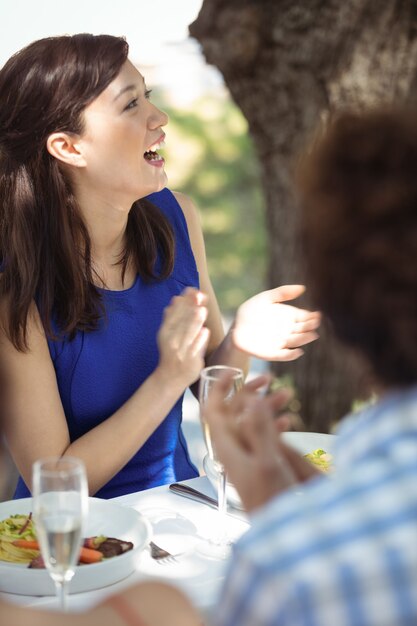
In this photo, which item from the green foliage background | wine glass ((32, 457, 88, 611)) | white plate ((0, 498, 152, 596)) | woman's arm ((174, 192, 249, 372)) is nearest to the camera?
wine glass ((32, 457, 88, 611))

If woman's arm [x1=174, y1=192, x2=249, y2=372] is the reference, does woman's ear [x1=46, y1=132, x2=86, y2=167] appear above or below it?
above

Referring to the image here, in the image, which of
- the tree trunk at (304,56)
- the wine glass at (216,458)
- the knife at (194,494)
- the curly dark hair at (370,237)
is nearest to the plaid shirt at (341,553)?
the curly dark hair at (370,237)

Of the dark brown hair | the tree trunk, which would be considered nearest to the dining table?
the dark brown hair

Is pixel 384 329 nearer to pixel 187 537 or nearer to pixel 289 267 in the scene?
pixel 187 537

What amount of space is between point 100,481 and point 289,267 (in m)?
2.07

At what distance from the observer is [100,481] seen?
1937 mm

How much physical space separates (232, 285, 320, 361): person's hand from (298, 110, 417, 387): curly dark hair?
3.04 ft

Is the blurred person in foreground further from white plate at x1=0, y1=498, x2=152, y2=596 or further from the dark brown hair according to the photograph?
the dark brown hair

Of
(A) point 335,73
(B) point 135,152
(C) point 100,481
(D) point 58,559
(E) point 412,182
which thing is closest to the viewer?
(E) point 412,182

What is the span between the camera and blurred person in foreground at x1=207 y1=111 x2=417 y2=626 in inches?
29.0

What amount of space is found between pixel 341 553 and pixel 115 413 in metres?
1.26

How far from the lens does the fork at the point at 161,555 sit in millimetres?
1468

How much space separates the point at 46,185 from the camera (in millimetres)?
2119

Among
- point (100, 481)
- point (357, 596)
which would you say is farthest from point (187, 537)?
point (357, 596)
